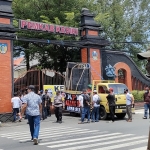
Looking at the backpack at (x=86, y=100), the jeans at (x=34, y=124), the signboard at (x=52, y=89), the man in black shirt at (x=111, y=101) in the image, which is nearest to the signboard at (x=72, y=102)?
the signboard at (x=52, y=89)

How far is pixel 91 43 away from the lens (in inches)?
850

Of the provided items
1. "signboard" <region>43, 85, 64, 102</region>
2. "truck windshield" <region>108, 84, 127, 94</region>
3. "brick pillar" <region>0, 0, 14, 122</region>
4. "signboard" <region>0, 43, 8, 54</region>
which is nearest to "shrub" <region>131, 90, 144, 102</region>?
"signboard" <region>43, 85, 64, 102</region>

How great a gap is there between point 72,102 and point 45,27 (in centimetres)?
503

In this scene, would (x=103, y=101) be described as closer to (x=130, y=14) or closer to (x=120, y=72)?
(x=120, y=72)

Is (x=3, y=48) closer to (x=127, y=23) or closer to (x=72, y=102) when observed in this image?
(x=72, y=102)

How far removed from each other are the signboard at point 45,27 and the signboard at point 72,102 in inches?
167

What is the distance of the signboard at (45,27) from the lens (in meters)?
18.8

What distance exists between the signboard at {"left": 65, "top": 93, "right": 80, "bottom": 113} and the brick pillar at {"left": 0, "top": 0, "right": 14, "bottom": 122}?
363 cm

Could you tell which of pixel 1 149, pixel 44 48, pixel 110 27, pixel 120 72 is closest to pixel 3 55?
pixel 44 48

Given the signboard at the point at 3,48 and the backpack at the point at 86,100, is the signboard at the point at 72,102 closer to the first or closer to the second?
the backpack at the point at 86,100

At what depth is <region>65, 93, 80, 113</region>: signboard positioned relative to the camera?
→ 18.6m

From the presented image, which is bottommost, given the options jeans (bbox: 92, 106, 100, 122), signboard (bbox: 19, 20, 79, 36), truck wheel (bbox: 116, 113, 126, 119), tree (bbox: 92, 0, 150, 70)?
truck wheel (bbox: 116, 113, 126, 119)

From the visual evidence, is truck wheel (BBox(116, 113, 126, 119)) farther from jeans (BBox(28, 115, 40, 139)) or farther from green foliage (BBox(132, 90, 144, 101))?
jeans (BBox(28, 115, 40, 139))

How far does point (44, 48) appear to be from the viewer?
79.3 feet
